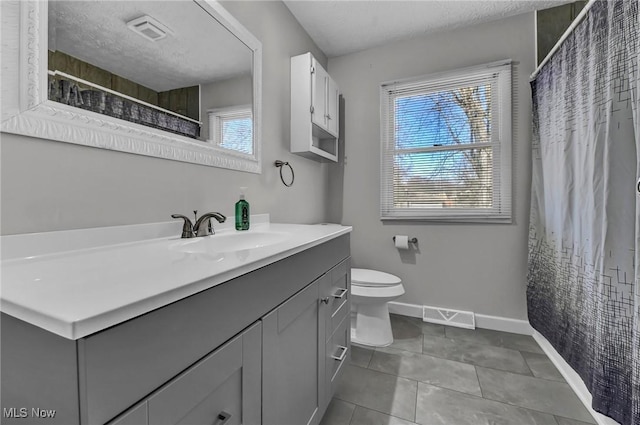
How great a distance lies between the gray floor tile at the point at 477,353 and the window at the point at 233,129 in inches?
70.2

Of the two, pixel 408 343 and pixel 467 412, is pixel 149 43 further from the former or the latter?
pixel 408 343

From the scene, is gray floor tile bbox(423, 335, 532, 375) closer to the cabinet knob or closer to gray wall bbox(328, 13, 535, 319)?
gray wall bbox(328, 13, 535, 319)

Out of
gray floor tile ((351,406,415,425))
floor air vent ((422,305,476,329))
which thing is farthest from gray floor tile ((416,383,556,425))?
floor air vent ((422,305,476,329))

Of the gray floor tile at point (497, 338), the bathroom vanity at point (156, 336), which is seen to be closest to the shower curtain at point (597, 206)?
the gray floor tile at point (497, 338)

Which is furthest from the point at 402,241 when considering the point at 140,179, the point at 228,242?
the point at 140,179

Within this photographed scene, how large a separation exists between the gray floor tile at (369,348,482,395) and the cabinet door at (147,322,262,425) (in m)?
1.21

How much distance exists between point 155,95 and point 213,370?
101cm

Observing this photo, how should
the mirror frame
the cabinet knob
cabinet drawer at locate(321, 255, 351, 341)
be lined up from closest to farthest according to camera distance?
the cabinet knob → the mirror frame → cabinet drawer at locate(321, 255, 351, 341)

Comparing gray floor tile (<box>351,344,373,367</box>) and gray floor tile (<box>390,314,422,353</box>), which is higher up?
gray floor tile (<box>390,314,422,353</box>)

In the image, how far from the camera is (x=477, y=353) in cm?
184

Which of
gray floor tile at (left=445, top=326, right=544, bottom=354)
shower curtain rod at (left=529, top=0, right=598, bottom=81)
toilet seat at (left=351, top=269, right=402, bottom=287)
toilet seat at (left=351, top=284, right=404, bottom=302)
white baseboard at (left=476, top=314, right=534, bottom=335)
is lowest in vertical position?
gray floor tile at (left=445, top=326, right=544, bottom=354)

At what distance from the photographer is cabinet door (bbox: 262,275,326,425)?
0.77 meters

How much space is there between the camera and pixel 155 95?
3.46ft

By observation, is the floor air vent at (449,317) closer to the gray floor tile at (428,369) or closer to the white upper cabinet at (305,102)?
the gray floor tile at (428,369)
